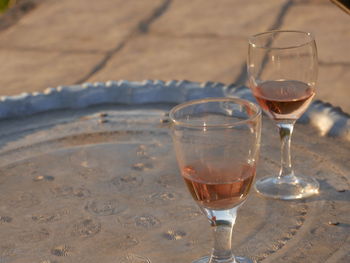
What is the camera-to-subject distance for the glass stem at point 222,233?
0.88 m

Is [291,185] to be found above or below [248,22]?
above

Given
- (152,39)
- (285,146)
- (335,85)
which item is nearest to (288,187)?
(285,146)

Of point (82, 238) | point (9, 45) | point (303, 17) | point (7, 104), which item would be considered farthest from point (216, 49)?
point (82, 238)

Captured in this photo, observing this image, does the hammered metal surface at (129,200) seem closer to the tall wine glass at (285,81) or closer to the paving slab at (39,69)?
the tall wine glass at (285,81)

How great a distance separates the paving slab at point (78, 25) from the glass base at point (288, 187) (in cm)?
114

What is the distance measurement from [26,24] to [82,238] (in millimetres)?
1495

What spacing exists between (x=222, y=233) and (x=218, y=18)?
1.52 m

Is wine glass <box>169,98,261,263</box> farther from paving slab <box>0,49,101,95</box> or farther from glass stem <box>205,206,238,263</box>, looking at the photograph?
paving slab <box>0,49,101,95</box>

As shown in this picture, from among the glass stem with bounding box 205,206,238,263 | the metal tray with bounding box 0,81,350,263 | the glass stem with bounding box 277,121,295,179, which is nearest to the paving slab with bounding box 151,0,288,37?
the metal tray with bounding box 0,81,350,263

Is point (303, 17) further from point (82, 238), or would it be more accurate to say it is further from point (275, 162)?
point (82, 238)

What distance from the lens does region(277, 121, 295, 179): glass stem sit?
114 cm

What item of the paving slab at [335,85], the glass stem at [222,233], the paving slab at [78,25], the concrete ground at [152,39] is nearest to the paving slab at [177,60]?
the concrete ground at [152,39]

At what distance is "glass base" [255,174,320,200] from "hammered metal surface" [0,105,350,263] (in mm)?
13

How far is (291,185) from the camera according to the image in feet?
3.58
